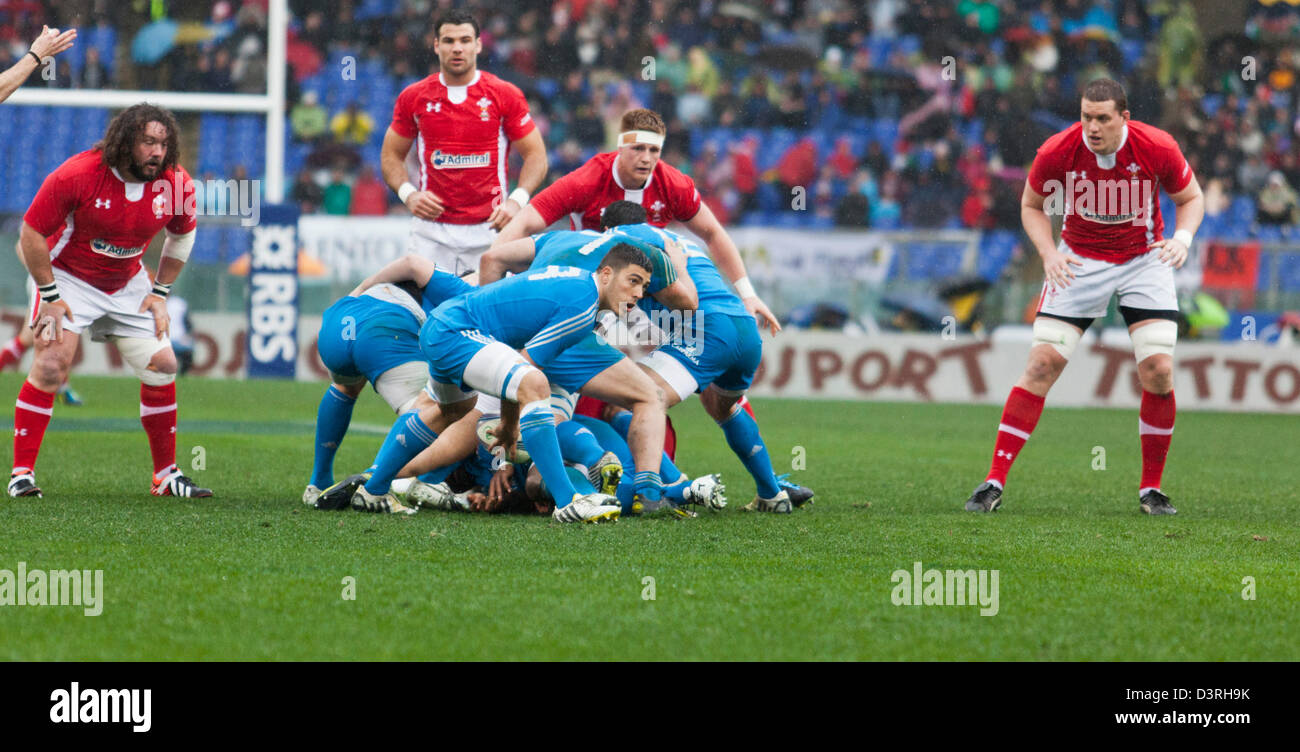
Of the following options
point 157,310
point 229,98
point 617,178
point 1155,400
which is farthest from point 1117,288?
point 229,98

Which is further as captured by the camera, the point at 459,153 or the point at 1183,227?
the point at 459,153

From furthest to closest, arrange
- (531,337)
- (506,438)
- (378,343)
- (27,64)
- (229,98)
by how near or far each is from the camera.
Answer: (229,98) → (378,343) → (27,64) → (506,438) → (531,337)

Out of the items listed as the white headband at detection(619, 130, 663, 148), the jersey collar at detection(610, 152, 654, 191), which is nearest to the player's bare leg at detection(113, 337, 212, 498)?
the jersey collar at detection(610, 152, 654, 191)

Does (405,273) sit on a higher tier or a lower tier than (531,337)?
higher

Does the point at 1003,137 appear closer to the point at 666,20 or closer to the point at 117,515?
the point at 666,20

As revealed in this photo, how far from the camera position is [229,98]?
1487 cm

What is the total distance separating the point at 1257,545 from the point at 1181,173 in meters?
2.10

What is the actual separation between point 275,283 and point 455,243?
7.79 meters

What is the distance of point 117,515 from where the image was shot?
6059 mm

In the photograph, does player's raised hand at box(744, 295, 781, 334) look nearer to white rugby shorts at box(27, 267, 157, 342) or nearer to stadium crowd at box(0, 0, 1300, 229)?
white rugby shorts at box(27, 267, 157, 342)

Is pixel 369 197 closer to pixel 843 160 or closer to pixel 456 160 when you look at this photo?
pixel 843 160

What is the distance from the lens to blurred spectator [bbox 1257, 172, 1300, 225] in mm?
19125

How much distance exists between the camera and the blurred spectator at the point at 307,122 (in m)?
20.0
